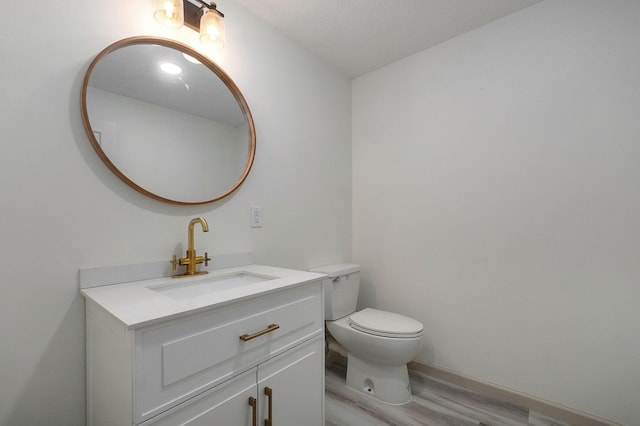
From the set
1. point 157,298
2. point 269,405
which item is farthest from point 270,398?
point 157,298

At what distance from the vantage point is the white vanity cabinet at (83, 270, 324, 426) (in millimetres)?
703

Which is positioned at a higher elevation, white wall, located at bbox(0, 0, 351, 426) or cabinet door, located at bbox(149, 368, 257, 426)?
white wall, located at bbox(0, 0, 351, 426)

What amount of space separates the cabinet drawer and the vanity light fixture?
46.9 inches

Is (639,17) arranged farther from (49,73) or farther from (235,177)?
(49,73)

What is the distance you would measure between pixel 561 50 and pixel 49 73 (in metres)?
2.40

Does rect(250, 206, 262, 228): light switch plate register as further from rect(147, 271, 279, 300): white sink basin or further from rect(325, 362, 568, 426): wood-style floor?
rect(325, 362, 568, 426): wood-style floor

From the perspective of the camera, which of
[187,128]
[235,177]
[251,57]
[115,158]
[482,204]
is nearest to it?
[115,158]

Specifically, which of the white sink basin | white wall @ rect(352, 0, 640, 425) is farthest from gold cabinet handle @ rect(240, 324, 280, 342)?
Answer: white wall @ rect(352, 0, 640, 425)

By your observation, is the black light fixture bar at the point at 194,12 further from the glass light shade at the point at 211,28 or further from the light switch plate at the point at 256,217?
the light switch plate at the point at 256,217

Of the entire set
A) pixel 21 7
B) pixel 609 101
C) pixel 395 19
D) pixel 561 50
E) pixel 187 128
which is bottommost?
pixel 187 128

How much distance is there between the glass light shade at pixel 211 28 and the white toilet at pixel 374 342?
1395 millimetres

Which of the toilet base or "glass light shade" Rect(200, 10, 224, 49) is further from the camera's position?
the toilet base

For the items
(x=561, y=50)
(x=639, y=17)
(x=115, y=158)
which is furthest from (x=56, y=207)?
(x=639, y=17)

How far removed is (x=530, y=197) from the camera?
63.3 inches
